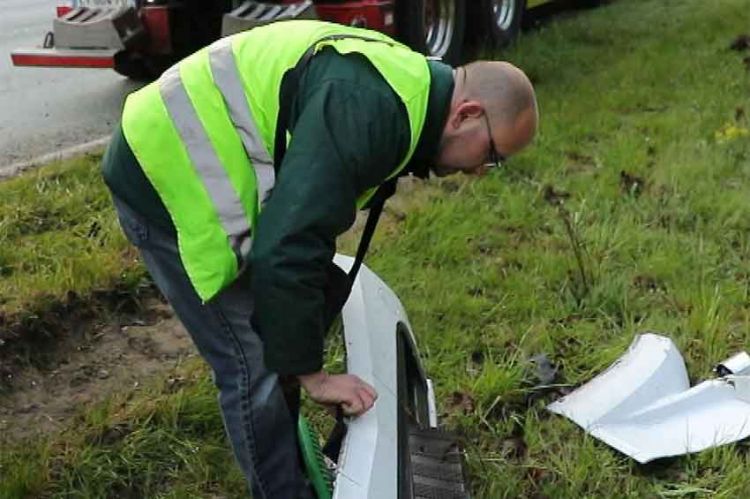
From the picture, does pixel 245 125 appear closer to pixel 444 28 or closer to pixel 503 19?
pixel 444 28

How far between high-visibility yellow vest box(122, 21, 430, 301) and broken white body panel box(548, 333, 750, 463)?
49.9 inches

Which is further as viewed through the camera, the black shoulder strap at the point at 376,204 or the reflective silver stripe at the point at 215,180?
the black shoulder strap at the point at 376,204

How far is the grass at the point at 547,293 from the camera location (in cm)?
289

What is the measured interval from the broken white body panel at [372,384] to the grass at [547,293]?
0.55 meters

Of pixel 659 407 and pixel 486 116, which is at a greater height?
pixel 486 116

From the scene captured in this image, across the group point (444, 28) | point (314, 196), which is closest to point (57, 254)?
point (314, 196)

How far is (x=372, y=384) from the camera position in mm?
2199

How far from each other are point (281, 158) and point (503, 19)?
625 cm

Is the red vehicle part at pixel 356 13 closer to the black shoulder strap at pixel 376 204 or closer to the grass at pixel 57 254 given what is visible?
the grass at pixel 57 254

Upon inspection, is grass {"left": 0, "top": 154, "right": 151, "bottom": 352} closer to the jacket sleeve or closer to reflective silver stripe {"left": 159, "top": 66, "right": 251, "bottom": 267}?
reflective silver stripe {"left": 159, "top": 66, "right": 251, "bottom": 267}

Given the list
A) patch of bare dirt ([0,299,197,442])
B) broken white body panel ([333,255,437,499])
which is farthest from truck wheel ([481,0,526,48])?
broken white body panel ([333,255,437,499])

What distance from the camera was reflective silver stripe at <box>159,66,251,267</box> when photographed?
6.82 feet

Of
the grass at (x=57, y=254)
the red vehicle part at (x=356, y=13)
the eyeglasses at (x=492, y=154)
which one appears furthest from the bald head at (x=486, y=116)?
the red vehicle part at (x=356, y=13)

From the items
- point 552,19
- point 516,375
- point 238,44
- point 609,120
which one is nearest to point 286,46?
point 238,44
